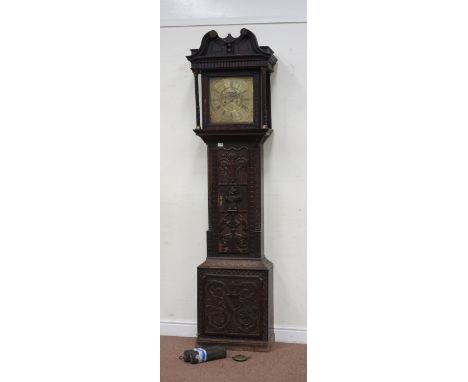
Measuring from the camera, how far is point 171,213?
4.14 meters

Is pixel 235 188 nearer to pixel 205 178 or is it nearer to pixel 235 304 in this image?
pixel 205 178

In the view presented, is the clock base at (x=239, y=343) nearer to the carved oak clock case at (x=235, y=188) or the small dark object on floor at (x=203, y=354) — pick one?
the carved oak clock case at (x=235, y=188)

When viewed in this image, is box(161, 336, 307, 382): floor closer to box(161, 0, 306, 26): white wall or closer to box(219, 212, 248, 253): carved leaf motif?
box(219, 212, 248, 253): carved leaf motif

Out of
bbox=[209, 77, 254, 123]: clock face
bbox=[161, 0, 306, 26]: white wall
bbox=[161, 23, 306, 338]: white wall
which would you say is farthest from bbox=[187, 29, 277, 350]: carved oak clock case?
bbox=[161, 0, 306, 26]: white wall

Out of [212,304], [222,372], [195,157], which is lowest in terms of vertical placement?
[222,372]

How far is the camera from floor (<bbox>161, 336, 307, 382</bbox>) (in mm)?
3322

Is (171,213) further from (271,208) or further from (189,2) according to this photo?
(189,2)

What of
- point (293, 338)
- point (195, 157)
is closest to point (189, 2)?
point (195, 157)

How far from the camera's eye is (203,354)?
11.8ft

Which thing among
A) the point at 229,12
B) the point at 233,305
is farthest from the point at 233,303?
the point at 229,12

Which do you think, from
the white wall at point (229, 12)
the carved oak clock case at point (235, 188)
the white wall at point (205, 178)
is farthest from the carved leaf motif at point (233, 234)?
the white wall at point (229, 12)

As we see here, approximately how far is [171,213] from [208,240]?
0.41 metres

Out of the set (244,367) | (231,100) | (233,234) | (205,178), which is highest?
(231,100)

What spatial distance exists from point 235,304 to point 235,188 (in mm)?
814
